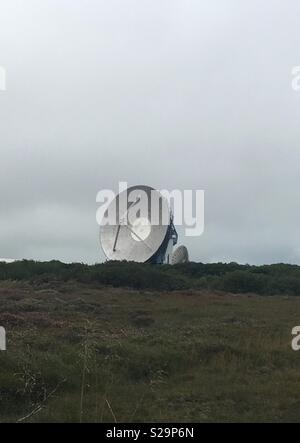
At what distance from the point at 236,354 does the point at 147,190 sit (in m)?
29.3

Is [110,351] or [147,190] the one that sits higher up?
[147,190]

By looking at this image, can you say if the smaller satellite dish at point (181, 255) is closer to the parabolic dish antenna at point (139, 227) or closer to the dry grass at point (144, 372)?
the parabolic dish antenna at point (139, 227)

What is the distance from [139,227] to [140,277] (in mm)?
4789

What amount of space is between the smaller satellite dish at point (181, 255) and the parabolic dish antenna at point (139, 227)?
36.3ft

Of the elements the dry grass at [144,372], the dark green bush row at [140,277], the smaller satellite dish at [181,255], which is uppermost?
the smaller satellite dish at [181,255]

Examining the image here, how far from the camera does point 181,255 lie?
5878 cm

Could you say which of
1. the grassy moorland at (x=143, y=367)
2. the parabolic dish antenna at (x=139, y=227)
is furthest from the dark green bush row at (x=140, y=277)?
the grassy moorland at (x=143, y=367)

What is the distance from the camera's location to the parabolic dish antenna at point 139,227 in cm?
4284

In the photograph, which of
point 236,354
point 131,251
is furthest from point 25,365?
point 131,251

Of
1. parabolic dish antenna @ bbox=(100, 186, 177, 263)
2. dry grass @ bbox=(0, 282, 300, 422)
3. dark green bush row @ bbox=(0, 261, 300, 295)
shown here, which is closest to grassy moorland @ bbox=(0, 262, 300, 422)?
dry grass @ bbox=(0, 282, 300, 422)

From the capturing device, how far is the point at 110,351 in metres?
12.6

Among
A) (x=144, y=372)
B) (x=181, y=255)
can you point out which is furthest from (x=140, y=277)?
(x=144, y=372)

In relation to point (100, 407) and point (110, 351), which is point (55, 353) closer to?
point (110, 351)

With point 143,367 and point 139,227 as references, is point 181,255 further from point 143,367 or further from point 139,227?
point 143,367
